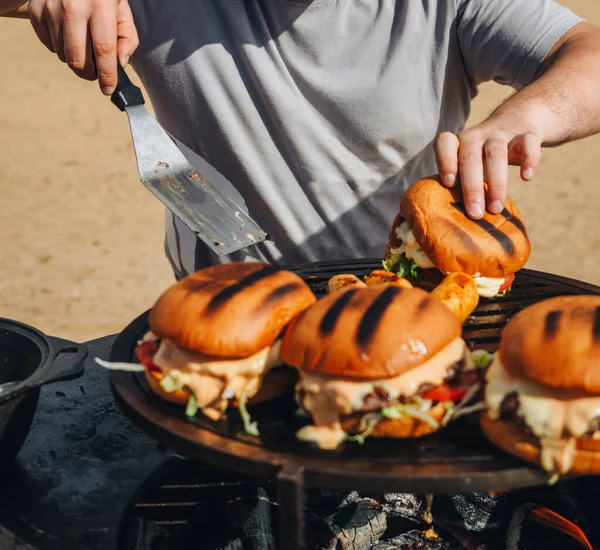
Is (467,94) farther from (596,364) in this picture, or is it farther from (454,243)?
(596,364)

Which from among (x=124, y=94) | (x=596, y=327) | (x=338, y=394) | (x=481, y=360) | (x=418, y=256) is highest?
(x=124, y=94)

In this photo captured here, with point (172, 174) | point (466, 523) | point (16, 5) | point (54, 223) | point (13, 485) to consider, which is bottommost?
point (54, 223)

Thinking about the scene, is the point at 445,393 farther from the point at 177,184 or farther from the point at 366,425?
the point at 177,184

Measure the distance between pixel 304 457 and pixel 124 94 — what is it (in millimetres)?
1720

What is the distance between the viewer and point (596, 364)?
73.7 inches

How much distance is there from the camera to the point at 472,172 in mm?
2787

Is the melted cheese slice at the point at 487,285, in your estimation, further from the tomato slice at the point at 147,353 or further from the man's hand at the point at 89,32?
the man's hand at the point at 89,32

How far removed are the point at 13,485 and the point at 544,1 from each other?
3155 mm

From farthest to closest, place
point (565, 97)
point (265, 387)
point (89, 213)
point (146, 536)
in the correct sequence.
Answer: point (89, 213)
point (565, 97)
point (146, 536)
point (265, 387)

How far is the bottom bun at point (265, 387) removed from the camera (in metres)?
2.22

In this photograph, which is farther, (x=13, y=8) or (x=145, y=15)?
(x=145, y=15)

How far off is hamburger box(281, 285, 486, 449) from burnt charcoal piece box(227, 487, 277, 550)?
749mm

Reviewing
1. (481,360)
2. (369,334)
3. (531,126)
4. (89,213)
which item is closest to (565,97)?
(531,126)

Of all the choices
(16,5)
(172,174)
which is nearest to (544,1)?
(172,174)
